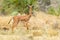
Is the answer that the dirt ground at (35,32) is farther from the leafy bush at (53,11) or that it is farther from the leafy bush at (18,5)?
the leafy bush at (53,11)

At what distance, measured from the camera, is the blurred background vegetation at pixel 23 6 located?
1588cm

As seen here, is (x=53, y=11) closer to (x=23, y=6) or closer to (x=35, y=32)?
(x=23, y=6)

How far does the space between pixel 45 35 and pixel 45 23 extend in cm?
298

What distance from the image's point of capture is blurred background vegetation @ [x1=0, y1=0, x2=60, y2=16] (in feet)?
52.1

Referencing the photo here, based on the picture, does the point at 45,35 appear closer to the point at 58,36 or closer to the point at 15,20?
the point at 58,36

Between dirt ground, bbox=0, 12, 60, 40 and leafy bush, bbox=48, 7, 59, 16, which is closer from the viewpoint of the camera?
dirt ground, bbox=0, 12, 60, 40

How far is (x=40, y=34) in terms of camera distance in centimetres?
1098

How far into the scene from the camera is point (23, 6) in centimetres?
1596

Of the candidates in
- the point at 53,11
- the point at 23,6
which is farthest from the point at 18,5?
the point at 53,11

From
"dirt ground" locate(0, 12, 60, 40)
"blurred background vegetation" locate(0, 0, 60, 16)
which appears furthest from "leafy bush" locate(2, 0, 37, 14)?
"dirt ground" locate(0, 12, 60, 40)

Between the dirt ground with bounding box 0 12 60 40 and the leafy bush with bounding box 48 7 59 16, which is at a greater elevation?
the dirt ground with bounding box 0 12 60 40

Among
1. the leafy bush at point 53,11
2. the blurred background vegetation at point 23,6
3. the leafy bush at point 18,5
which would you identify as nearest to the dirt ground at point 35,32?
the leafy bush at point 18,5

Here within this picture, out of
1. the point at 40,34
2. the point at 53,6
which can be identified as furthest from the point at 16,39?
the point at 53,6

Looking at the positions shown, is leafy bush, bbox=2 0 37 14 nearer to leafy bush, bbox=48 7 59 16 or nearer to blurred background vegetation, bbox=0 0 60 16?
blurred background vegetation, bbox=0 0 60 16
